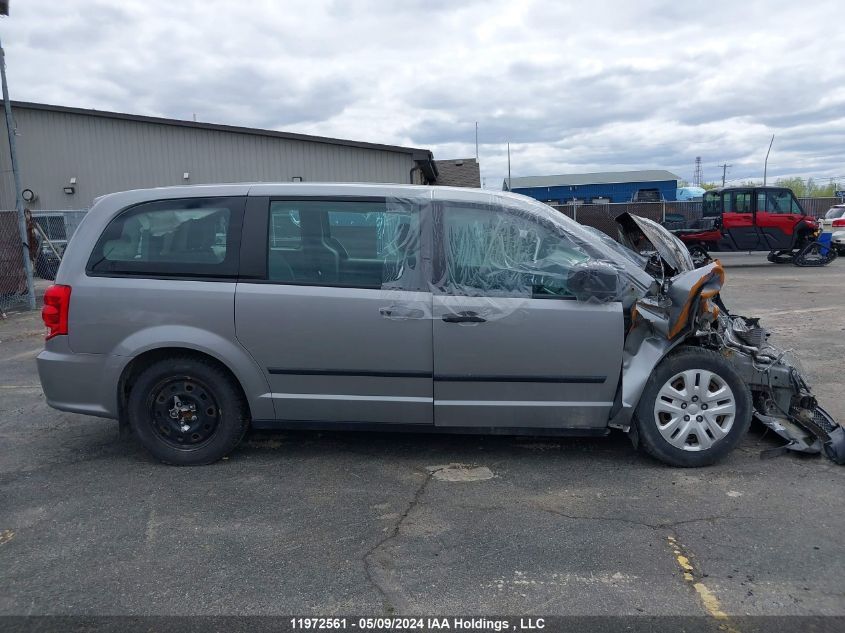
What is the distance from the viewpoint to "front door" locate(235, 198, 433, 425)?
14.1 ft

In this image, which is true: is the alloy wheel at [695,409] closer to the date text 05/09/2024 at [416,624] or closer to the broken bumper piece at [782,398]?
the broken bumper piece at [782,398]

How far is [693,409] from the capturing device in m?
4.32

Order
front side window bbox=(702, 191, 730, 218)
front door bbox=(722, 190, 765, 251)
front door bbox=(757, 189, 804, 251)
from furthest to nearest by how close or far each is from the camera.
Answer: front side window bbox=(702, 191, 730, 218), front door bbox=(722, 190, 765, 251), front door bbox=(757, 189, 804, 251)

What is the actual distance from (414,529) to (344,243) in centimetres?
184

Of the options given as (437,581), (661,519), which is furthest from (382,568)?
(661,519)

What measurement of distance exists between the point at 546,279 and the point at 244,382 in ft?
6.69

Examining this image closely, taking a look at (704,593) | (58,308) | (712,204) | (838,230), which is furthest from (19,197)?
(838,230)

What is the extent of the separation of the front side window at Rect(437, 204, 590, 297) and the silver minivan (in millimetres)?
13

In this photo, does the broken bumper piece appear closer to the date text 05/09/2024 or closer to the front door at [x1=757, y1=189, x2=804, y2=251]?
the date text 05/09/2024

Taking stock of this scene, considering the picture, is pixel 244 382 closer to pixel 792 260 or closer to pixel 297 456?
pixel 297 456

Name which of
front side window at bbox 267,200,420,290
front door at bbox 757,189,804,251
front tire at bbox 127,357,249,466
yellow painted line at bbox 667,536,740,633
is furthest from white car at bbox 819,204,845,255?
front tire at bbox 127,357,249,466

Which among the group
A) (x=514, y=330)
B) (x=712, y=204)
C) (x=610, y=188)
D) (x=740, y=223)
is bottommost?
(x=514, y=330)

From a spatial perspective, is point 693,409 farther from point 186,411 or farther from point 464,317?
point 186,411

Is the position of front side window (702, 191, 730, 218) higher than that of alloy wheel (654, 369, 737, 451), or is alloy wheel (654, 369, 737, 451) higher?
front side window (702, 191, 730, 218)
